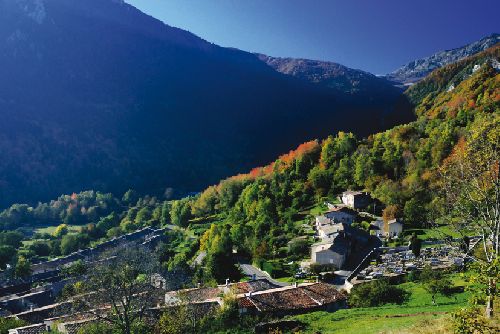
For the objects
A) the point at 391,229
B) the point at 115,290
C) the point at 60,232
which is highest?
the point at 115,290

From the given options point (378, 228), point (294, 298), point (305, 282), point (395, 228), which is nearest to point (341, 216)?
point (378, 228)

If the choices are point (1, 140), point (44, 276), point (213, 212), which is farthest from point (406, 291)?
point (1, 140)

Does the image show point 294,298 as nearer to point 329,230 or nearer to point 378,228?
point 329,230

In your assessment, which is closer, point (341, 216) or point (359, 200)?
point (341, 216)

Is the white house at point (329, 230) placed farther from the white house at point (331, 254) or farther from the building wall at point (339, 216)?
the white house at point (331, 254)

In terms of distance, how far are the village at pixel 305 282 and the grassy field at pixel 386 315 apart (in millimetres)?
3804

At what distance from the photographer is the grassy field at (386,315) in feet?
85.8

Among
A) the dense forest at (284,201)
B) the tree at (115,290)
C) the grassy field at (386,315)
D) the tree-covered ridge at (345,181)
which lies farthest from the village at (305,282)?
the tree-covered ridge at (345,181)

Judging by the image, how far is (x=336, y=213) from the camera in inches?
2800

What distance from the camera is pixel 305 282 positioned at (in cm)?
5044

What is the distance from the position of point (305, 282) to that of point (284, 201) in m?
41.3

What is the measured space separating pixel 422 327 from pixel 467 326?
8.94m

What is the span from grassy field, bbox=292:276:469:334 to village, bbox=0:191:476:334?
3.80m

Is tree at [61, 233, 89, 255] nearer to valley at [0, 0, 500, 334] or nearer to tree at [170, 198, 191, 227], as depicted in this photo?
valley at [0, 0, 500, 334]
